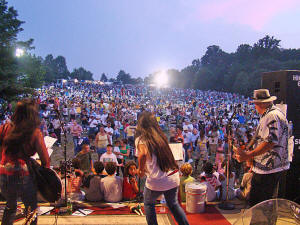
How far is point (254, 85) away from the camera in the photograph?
1909 inches

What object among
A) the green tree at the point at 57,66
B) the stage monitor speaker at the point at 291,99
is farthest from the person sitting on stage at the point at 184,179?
the green tree at the point at 57,66

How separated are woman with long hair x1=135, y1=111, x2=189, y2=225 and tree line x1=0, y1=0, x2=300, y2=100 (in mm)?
15174

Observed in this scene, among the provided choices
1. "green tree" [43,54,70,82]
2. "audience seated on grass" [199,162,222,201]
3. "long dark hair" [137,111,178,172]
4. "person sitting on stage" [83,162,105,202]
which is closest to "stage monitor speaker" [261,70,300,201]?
"audience seated on grass" [199,162,222,201]

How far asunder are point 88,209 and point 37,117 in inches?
95.0

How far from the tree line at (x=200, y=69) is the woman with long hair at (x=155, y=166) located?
1517 centimetres

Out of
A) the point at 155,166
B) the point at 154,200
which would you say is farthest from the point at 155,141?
the point at 154,200

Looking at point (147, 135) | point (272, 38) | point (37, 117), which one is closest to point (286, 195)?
point (147, 135)

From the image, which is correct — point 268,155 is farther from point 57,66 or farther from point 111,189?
point 57,66

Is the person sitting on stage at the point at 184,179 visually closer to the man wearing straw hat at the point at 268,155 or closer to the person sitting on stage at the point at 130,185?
the person sitting on stage at the point at 130,185

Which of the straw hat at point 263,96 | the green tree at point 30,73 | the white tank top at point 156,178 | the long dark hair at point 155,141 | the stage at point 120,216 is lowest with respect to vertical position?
the stage at point 120,216

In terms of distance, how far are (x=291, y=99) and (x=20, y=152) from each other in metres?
4.17

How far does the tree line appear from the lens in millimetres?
16844

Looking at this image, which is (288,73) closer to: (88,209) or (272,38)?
(88,209)

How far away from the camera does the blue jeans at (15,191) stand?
8.88 ft
